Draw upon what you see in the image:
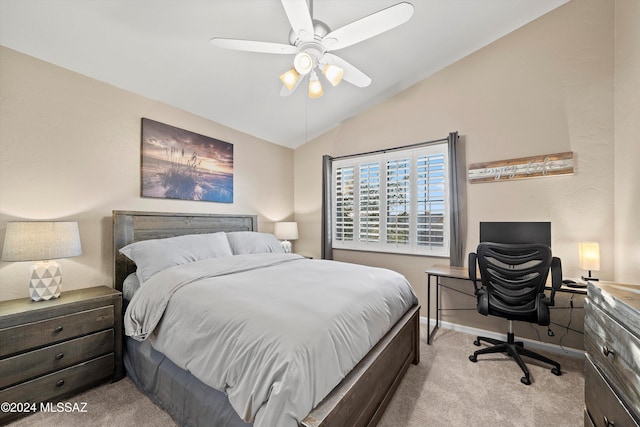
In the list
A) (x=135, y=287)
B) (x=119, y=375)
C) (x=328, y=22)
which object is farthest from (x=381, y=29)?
(x=119, y=375)

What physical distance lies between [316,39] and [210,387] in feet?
7.20

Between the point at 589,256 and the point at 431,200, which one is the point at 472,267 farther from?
the point at 431,200

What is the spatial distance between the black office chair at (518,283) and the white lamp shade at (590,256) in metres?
0.41

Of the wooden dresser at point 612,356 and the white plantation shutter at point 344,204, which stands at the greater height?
the white plantation shutter at point 344,204

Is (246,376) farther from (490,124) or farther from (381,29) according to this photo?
(490,124)

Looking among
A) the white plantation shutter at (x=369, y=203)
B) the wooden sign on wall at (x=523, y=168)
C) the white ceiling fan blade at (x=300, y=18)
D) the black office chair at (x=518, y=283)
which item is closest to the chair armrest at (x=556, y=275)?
the black office chair at (x=518, y=283)

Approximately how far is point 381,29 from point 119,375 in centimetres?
314

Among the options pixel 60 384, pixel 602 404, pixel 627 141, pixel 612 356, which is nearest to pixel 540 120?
pixel 627 141

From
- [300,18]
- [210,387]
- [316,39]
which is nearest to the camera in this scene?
[210,387]

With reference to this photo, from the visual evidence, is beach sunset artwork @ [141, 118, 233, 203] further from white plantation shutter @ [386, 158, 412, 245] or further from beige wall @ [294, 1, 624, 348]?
beige wall @ [294, 1, 624, 348]

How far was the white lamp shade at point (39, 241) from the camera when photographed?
1.81 m

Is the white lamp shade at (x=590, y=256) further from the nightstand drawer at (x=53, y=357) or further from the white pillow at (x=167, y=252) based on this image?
the nightstand drawer at (x=53, y=357)

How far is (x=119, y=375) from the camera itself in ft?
6.89

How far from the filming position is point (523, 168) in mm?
2760
